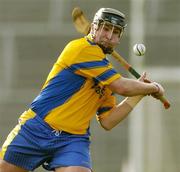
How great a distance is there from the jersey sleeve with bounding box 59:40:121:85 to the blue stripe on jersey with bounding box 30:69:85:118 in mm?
50

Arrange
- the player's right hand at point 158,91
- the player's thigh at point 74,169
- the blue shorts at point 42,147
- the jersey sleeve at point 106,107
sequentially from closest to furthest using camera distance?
the player's thigh at point 74,169, the blue shorts at point 42,147, the player's right hand at point 158,91, the jersey sleeve at point 106,107

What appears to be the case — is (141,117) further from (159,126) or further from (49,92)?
(49,92)

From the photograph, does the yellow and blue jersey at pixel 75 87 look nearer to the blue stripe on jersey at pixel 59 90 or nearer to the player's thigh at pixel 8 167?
the blue stripe on jersey at pixel 59 90

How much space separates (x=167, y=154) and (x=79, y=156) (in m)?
5.83

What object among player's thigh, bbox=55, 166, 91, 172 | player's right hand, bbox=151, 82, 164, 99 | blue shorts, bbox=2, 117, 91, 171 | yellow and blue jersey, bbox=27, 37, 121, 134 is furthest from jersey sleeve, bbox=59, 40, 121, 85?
player's thigh, bbox=55, 166, 91, 172

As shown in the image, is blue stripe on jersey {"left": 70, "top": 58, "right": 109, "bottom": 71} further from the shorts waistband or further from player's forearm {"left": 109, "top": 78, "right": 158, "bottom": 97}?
the shorts waistband

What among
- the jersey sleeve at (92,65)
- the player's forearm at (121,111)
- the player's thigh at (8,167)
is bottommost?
the player's thigh at (8,167)

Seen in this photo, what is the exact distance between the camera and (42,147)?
592 centimetres

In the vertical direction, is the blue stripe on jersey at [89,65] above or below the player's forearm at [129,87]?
above

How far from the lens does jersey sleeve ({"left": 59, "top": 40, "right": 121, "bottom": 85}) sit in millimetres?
5941

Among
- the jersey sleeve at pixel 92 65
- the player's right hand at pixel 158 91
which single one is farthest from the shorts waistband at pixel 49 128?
the player's right hand at pixel 158 91

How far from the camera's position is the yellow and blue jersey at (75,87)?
5.94 m

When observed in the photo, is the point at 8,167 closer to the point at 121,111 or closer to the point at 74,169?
the point at 74,169

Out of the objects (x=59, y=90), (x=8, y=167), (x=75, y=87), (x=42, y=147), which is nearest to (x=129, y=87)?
(x=75, y=87)
